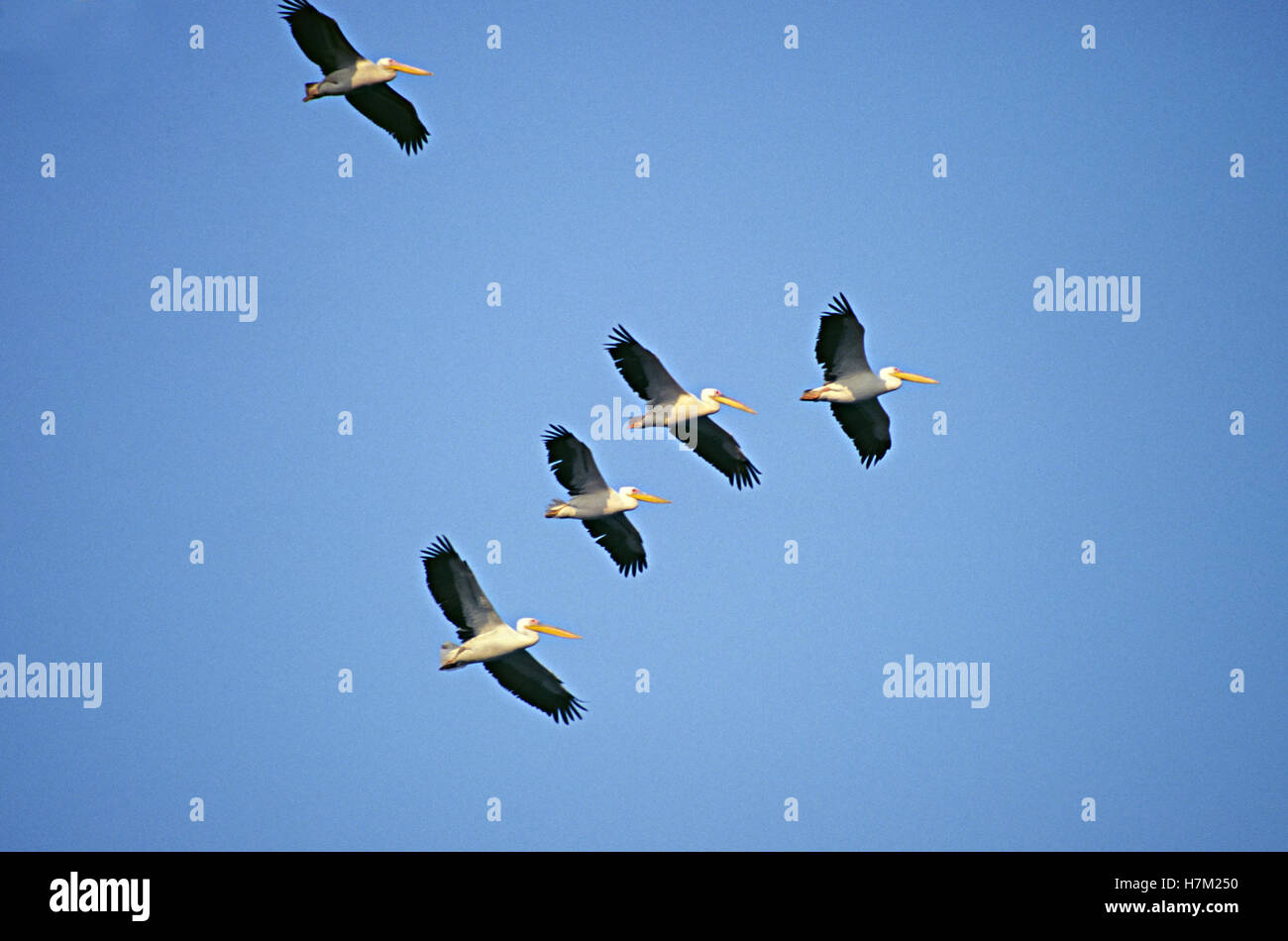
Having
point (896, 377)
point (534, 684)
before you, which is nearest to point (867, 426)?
point (896, 377)

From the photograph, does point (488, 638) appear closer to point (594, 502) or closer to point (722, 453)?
point (594, 502)

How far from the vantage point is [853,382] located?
2095 cm

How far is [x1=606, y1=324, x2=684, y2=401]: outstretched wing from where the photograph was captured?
20.5 meters

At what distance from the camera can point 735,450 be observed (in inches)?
874

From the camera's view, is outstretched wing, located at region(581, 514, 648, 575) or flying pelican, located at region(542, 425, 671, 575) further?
outstretched wing, located at region(581, 514, 648, 575)

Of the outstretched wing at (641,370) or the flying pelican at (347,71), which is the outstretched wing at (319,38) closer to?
the flying pelican at (347,71)

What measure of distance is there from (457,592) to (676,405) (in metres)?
4.31

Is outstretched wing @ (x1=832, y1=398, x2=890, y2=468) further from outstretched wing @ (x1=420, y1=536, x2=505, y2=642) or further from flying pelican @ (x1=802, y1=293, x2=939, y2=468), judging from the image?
outstretched wing @ (x1=420, y1=536, x2=505, y2=642)

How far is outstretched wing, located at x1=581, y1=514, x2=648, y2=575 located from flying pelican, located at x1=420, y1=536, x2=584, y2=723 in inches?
67.1

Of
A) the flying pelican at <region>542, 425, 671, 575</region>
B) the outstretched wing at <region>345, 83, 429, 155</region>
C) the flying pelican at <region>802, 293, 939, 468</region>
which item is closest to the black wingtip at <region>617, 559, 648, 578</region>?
the flying pelican at <region>542, 425, 671, 575</region>
